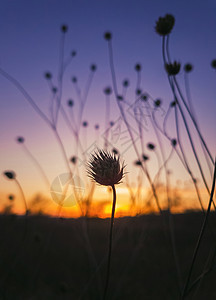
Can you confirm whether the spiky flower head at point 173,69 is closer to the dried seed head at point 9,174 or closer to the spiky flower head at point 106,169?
the spiky flower head at point 106,169

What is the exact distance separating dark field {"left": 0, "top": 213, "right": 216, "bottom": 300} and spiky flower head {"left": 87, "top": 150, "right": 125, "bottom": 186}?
2.79 ft

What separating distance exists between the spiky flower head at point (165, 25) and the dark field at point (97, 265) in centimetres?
102

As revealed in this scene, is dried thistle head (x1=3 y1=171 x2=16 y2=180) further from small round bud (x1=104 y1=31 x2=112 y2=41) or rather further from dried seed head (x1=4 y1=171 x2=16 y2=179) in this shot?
small round bud (x1=104 y1=31 x2=112 y2=41)

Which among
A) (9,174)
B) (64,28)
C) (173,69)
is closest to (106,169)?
(173,69)

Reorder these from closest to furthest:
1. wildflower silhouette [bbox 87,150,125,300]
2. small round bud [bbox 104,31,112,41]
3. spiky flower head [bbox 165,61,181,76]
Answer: wildflower silhouette [bbox 87,150,125,300], spiky flower head [bbox 165,61,181,76], small round bud [bbox 104,31,112,41]

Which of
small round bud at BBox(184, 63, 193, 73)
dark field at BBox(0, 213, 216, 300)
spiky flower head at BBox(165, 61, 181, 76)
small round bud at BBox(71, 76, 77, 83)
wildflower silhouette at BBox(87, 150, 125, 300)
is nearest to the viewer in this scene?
wildflower silhouette at BBox(87, 150, 125, 300)

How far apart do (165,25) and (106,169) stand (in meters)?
0.67

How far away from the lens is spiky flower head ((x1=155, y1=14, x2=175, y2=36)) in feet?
3.72

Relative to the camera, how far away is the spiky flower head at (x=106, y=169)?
0.86 meters

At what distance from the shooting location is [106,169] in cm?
87

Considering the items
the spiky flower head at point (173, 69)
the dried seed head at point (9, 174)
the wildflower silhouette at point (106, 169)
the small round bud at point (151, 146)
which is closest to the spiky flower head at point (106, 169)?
the wildflower silhouette at point (106, 169)

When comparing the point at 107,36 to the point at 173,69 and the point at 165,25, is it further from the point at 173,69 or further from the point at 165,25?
the point at 173,69

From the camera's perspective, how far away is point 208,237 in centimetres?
456

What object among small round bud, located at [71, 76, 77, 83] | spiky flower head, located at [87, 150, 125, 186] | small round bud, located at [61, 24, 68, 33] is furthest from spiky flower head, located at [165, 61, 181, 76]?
small round bud, located at [71, 76, 77, 83]
